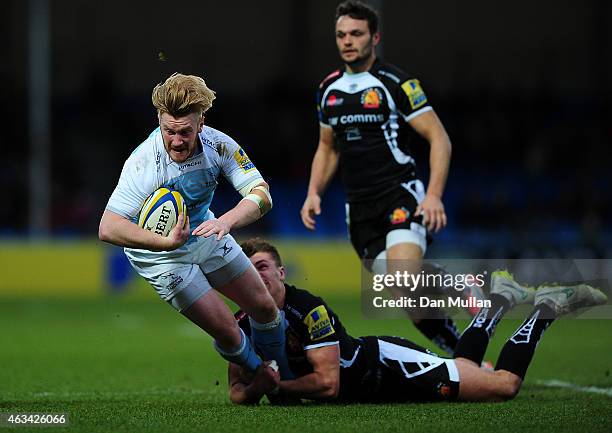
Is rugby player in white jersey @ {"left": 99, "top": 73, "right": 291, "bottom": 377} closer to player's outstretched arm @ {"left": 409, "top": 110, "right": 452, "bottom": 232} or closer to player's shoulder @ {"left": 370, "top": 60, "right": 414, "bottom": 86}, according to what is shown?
player's outstretched arm @ {"left": 409, "top": 110, "right": 452, "bottom": 232}

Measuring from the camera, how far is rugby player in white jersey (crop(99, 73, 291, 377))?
561cm

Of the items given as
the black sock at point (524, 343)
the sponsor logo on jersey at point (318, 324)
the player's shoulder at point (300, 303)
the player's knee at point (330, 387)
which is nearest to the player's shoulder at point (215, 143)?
the player's shoulder at point (300, 303)

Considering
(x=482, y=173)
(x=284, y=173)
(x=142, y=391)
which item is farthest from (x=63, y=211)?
(x=142, y=391)

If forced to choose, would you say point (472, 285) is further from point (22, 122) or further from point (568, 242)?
point (22, 122)

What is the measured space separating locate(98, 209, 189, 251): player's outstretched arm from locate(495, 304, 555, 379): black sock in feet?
7.13

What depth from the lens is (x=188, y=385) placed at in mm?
7480

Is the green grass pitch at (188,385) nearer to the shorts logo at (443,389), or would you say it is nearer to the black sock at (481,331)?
the shorts logo at (443,389)

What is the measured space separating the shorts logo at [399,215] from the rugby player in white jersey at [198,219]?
160cm

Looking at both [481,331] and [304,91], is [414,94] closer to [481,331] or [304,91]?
[481,331]

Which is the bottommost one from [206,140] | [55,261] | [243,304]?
[55,261]

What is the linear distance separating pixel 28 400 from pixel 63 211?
12.4 meters

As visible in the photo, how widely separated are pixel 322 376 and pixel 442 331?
1.66 metres

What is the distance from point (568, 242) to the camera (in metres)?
16.4

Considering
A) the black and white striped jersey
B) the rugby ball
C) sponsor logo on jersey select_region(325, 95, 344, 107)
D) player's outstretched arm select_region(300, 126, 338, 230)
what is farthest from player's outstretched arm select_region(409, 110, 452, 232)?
the rugby ball
